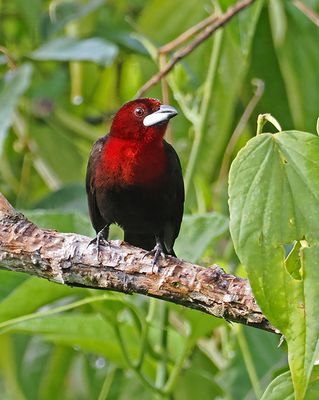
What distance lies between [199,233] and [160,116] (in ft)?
1.37

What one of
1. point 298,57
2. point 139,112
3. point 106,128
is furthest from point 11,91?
point 298,57

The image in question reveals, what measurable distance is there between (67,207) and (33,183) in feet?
2.91

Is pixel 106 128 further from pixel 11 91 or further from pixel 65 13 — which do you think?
pixel 11 91

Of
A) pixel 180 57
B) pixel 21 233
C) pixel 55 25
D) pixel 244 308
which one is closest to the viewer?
pixel 244 308

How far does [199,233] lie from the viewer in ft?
9.50

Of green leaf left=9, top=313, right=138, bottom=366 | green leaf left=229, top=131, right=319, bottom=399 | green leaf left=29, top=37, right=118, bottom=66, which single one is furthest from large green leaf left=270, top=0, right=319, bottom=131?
green leaf left=229, top=131, right=319, bottom=399

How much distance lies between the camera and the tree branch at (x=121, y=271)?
82.6 inches

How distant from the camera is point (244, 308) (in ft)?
6.79

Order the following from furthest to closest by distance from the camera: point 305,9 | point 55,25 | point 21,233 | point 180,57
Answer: point 55,25 < point 305,9 < point 180,57 < point 21,233

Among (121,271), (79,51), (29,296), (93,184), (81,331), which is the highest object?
(79,51)

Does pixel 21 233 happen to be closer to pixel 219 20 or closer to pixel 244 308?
pixel 244 308

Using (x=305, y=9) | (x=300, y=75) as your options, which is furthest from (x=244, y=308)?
(x=300, y=75)

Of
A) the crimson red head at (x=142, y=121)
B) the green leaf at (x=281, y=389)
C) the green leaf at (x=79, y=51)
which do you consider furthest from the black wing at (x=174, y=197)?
the green leaf at (x=281, y=389)

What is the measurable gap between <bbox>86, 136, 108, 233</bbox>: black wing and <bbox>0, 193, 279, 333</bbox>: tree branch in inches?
28.5
